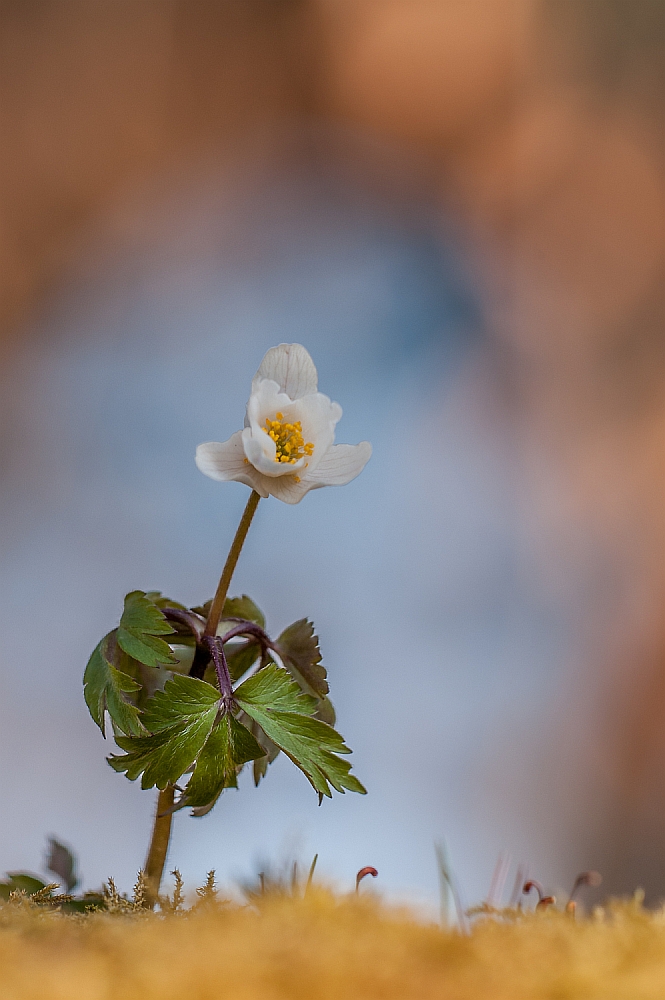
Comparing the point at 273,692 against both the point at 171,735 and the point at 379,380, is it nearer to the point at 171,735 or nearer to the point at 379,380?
the point at 171,735

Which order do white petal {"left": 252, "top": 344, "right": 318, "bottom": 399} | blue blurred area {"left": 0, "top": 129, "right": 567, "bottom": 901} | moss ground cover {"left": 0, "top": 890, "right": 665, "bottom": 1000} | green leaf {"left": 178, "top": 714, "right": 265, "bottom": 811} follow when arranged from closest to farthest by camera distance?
moss ground cover {"left": 0, "top": 890, "right": 665, "bottom": 1000} < green leaf {"left": 178, "top": 714, "right": 265, "bottom": 811} < white petal {"left": 252, "top": 344, "right": 318, "bottom": 399} < blue blurred area {"left": 0, "top": 129, "right": 567, "bottom": 901}

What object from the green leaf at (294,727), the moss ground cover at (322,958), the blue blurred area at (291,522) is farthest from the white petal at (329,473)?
the blue blurred area at (291,522)

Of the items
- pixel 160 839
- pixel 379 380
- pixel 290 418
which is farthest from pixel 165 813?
pixel 379 380

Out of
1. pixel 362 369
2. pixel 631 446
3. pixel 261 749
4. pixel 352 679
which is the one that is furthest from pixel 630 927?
pixel 631 446

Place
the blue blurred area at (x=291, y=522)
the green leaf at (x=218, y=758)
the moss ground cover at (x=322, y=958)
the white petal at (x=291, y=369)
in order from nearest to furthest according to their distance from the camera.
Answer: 1. the moss ground cover at (x=322, y=958)
2. the green leaf at (x=218, y=758)
3. the white petal at (x=291, y=369)
4. the blue blurred area at (x=291, y=522)

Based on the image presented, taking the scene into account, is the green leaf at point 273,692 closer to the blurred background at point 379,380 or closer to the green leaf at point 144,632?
the green leaf at point 144,632

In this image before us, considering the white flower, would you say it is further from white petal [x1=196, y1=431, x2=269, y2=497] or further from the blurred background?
the blurred background

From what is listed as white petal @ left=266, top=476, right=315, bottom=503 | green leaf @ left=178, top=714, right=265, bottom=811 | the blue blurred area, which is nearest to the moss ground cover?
green leaf @ left=178, top=714, right=265, bottom=811
